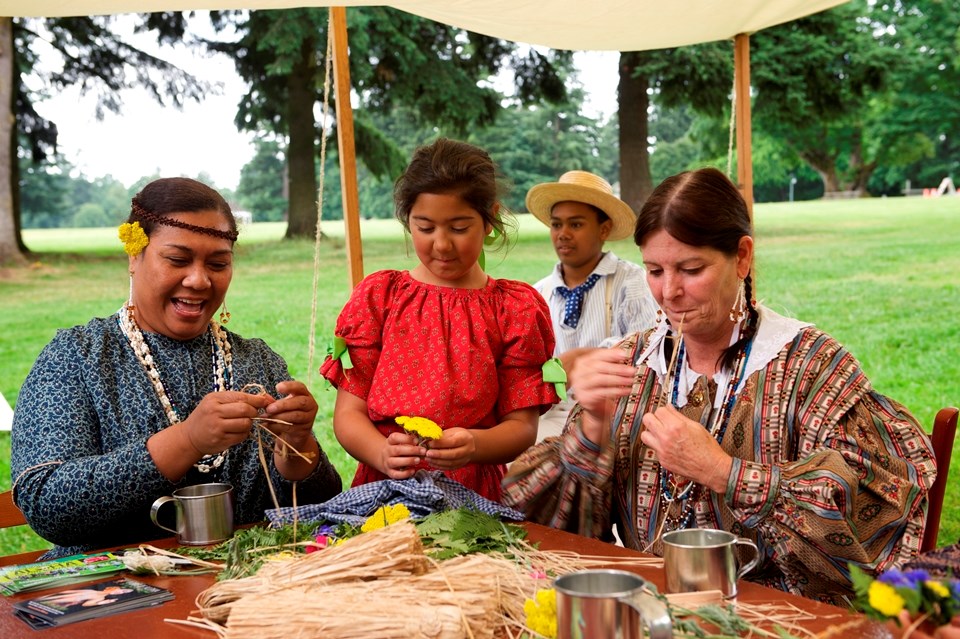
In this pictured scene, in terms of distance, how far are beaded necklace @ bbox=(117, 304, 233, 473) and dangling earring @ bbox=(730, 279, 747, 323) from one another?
1318mm

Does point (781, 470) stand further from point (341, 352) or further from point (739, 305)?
point (341, 352)

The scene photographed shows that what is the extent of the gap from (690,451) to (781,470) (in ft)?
0.65

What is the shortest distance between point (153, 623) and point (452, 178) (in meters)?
1.37

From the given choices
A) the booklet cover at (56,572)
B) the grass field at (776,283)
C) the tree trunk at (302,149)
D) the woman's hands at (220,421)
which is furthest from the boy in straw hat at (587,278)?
the tree trunk at (302,149)

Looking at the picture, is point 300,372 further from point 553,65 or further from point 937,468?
point 937,468

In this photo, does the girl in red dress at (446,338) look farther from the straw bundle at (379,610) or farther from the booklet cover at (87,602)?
the straw bundle at (379,610)

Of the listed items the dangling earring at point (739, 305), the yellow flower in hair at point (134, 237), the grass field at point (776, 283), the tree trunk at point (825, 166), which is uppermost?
the tree trunk at point (825, 166)

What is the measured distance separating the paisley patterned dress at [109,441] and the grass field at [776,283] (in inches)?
216

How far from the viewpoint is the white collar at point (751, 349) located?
7.85 ft

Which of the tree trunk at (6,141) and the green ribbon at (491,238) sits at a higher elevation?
the tree trunk at (6,141)

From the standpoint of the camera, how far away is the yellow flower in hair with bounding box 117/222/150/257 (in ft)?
8.24

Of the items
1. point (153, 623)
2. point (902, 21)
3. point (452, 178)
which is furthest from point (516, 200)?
point (153, 623)

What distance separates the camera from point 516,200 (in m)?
11.9

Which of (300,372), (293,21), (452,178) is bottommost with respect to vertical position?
(300,372)
